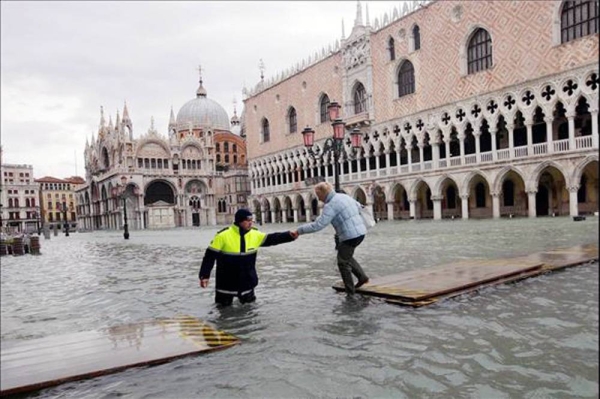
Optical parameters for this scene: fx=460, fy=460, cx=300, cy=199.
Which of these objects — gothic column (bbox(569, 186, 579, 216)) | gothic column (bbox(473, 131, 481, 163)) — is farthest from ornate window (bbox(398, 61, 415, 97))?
gothic column (bbox(569, 186, 579, 216))

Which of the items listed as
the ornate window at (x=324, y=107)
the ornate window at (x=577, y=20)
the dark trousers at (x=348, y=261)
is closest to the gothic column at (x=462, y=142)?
the ornate window at (x=577, y=20)

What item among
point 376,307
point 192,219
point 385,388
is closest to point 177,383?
point 385,388

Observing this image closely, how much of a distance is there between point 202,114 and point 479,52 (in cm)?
4871

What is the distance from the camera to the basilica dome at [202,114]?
6831cm

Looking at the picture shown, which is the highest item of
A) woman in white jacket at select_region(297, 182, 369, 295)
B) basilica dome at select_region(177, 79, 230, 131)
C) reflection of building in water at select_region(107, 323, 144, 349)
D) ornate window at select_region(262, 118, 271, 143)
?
basilica dome at select_region(177, 79, 230, 131)

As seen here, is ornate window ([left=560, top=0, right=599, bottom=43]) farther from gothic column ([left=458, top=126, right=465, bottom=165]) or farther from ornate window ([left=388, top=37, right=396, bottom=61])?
ornate window ([left=388, top=37, right=396, bottom=61])

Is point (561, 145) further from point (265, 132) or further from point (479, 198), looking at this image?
point (265, 132)

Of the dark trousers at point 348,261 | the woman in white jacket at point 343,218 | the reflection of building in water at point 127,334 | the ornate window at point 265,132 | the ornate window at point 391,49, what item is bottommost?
the reflection of building in water at point 127,334

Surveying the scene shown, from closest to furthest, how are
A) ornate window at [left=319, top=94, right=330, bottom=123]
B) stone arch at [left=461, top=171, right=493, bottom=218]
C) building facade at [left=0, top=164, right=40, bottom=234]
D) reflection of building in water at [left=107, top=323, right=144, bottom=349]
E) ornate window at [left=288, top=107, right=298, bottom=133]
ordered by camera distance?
reflection of building in water at [left=107, top=323, right=144, bottom=349] → stone arch at [left=461, top=171, right=493, bottom=218] → ornate window at [left=319, top=94, right=330, bottom=123] → ornate window at [left=288, top=107, right=298, bottom=133] → building facade at [left=0, top=164, right=40, bottom=234]

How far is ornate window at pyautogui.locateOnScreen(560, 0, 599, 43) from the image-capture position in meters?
22.0

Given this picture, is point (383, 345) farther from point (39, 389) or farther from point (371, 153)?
point (371, 153)

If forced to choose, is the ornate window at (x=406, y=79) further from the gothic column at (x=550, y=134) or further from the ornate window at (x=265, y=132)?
the ornate window at (x=265, y=132)

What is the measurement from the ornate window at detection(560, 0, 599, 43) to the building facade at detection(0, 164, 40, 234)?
81.2 metres

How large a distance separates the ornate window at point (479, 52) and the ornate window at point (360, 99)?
9.63m
